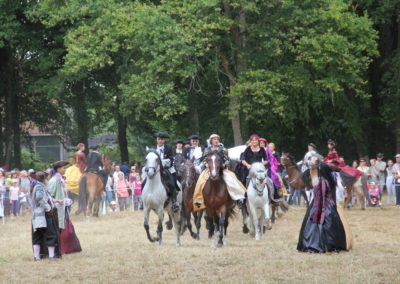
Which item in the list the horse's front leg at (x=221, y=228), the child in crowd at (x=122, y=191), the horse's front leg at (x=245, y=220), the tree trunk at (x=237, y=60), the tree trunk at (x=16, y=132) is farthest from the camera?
the tree trunk at (x=16, y=132)

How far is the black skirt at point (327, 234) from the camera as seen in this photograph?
1655 cm

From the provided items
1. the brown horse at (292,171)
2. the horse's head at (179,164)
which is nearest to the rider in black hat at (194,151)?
the horse's head at (179,164)

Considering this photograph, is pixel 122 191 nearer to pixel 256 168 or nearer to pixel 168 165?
pixel 168 165

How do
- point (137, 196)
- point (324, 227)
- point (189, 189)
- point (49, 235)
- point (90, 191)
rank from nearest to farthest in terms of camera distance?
point (324, 227)
point (49, 235)
point (189, 189)
point (90, 191)
point (137, 196)

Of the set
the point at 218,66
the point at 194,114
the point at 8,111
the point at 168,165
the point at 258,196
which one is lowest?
the point at 258,196

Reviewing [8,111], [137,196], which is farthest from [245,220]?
[8,111]

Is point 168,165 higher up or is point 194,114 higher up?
point 194,114

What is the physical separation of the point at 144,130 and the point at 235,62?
13.4m

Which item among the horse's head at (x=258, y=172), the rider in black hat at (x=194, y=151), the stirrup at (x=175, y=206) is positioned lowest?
the stirrup at (x=175, y=206)

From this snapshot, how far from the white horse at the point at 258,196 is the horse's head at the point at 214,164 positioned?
1.47 metres

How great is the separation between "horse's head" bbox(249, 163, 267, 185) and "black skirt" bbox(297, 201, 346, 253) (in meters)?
3.64

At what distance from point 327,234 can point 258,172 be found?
13.1 ft

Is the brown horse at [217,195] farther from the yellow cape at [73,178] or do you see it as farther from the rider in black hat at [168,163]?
the yellow cape at [73,178]

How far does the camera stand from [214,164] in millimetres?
19062
